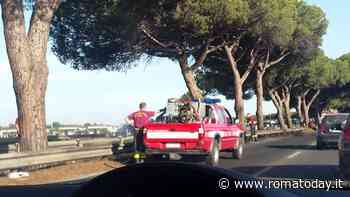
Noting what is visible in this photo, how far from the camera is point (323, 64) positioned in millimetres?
81438

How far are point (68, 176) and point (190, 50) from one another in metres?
25.2

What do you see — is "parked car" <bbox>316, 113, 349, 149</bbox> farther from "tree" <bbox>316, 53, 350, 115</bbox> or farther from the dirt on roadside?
"tree" <bbox>316, 53, 350, 115</bbox>

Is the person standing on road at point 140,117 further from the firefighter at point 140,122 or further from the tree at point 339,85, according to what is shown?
the tree at point 339,85

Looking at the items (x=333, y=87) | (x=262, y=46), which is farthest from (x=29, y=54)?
(x=333, y=87)

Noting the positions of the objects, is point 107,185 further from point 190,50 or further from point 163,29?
point 190,50

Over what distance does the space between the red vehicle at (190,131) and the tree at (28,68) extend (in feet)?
10.1

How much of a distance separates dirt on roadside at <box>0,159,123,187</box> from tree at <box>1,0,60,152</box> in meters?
1.30

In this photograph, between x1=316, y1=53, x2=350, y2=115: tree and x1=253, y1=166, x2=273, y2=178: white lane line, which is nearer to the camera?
x1=253, y1=166, x2=273, y2=178: white lane line

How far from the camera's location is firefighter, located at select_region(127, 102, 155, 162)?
19853 mm

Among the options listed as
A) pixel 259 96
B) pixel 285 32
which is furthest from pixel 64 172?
pixel 259 96

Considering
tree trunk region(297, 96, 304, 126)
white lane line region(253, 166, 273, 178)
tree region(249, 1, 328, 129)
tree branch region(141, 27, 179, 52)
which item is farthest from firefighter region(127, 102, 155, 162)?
tree trunk region(297, 96, 304, 126)

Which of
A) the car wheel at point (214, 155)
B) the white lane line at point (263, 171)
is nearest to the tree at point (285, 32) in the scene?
the car wheel at point (214, 155)

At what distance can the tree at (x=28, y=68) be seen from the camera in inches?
772

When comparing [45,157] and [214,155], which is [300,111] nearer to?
[214,155]
